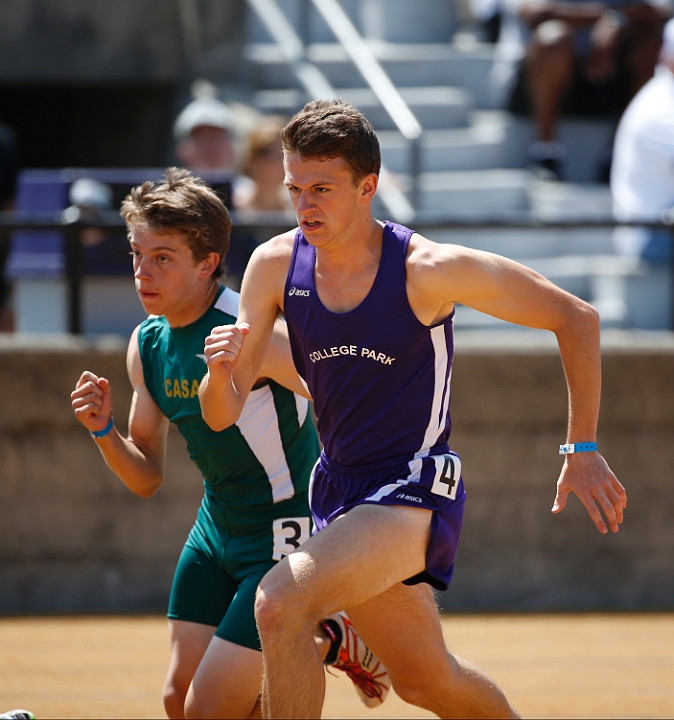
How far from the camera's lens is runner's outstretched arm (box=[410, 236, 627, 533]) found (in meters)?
3.91

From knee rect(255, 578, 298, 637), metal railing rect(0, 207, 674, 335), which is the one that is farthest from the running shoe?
metal railing rect(0, 207, 674, 335)

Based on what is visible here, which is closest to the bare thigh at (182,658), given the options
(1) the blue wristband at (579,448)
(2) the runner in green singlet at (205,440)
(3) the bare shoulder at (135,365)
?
(2) the runner in green singlet at (205,440)

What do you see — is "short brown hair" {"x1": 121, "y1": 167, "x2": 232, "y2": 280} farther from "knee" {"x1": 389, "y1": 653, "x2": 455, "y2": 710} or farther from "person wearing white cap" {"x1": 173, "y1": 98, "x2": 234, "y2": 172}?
"person wearing white cap" {"x1": 173, "y1": 98, "x2": 234, "y2": 172}

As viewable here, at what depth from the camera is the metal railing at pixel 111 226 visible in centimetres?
723

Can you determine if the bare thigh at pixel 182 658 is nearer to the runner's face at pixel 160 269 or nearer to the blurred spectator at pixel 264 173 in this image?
the runner's face at pixel 160 269

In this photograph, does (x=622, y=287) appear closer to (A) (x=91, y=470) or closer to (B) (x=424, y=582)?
(A) (x=91, y=470)

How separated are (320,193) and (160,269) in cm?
83

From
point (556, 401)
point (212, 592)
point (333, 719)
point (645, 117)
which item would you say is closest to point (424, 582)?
point (212, 592)

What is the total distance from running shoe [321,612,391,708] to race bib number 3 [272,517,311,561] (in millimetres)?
373

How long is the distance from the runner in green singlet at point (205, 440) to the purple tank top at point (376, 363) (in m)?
0.39

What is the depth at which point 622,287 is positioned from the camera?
8.54m

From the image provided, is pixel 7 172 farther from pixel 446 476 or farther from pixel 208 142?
pixel 446 476

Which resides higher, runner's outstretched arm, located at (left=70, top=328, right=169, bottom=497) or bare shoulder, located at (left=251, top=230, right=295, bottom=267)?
bare shoulder, located at (left=251, top=230, right=295, bottom=267)

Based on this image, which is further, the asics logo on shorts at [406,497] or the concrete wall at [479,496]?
the concrete wall at [479,496]
